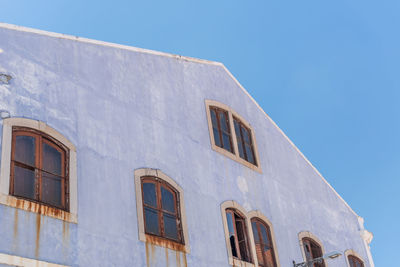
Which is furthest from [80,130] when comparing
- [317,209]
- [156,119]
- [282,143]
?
[317,209]

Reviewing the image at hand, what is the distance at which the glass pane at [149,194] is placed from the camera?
12750 mm

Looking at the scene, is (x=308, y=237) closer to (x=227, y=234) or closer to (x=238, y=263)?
(x=238, y=263)

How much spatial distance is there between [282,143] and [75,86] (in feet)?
32.5

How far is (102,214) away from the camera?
11367 millimetres

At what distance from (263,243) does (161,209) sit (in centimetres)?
439

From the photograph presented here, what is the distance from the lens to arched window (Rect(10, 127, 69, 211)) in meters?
10.2

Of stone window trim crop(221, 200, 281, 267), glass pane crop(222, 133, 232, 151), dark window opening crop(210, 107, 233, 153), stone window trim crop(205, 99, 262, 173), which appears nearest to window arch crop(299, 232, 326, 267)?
stone window trim crop(221, 200, 281, 267)

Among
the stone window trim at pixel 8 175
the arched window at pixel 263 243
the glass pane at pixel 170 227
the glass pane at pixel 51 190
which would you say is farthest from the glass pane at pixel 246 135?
the glass pane at pixel 51 190

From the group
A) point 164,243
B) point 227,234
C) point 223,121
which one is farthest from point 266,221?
point 164,243

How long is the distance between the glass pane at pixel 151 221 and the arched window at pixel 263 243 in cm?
408

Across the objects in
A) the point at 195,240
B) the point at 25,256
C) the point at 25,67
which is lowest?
the point at 25,256

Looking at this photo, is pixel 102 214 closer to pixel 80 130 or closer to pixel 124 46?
pixel 80 130

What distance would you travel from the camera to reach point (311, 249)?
18.8 m

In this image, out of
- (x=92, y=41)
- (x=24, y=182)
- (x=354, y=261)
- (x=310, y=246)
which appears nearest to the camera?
(x=24, y=182)
